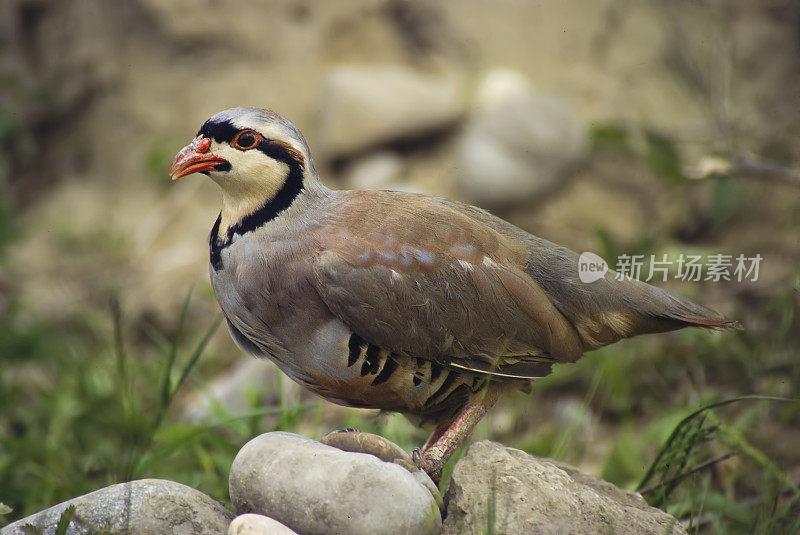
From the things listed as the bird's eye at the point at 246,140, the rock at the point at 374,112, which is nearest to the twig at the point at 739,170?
the bird's eye at the point at 246,140

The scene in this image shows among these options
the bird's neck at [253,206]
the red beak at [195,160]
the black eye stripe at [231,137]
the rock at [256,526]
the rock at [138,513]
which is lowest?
the rock at [138,513]

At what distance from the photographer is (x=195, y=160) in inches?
125

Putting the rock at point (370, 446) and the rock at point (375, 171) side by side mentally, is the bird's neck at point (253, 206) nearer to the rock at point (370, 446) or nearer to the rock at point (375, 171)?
the rock at point (370, 446)

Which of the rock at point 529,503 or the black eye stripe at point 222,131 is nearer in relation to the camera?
the rock at point 529,503

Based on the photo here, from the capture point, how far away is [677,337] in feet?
18.2

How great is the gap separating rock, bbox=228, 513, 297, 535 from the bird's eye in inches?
50.2

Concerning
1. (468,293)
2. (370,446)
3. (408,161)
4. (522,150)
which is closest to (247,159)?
(468,293)

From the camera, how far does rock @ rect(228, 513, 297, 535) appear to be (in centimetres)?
258

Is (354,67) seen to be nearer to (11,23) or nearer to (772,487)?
(11,23)

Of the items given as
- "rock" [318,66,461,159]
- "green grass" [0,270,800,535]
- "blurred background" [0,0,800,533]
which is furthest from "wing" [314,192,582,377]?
"rock" [318,66,461,159]

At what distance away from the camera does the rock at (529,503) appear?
110 inches

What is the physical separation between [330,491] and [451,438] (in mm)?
736

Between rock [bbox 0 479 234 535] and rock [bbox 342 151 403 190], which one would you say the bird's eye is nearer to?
rock [bbox 0 479 234 535]

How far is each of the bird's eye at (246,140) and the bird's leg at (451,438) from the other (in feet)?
4.12
